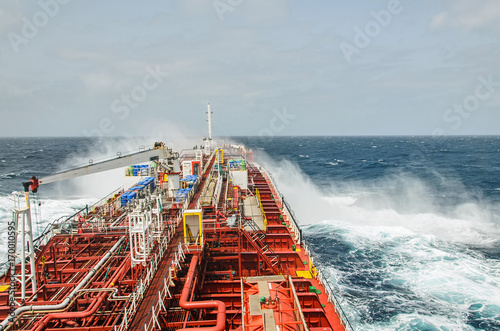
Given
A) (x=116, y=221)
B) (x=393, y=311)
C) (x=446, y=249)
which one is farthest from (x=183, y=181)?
(x=446, y=249)

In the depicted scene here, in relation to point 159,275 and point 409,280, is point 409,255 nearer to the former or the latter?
point 409,280

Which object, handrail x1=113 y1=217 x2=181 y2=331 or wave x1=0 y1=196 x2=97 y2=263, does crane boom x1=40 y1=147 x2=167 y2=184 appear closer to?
handrail x1=113 y1=217 x2=181 y2=331

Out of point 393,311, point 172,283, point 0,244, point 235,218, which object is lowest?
point 393,311

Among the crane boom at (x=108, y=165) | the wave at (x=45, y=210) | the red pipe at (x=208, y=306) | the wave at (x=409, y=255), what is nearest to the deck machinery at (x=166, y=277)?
the red pipe at (x=208, y=306)

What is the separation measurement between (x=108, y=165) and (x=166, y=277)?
1033 centimetres

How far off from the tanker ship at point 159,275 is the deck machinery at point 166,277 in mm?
54

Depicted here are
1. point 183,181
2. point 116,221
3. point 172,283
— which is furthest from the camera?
point 183,181

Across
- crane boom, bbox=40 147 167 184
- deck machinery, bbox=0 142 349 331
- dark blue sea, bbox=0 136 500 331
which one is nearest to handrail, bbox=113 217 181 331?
deck machinery, bbox=0 142 349 331

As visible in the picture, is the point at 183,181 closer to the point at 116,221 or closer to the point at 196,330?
the point at 116,221

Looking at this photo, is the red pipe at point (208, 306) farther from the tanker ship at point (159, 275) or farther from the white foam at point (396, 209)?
the white foam at point (396, 209)

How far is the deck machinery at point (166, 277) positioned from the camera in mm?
11469

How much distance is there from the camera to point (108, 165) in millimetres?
20703

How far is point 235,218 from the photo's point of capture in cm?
1970

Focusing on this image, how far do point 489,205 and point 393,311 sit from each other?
35.7 metres
